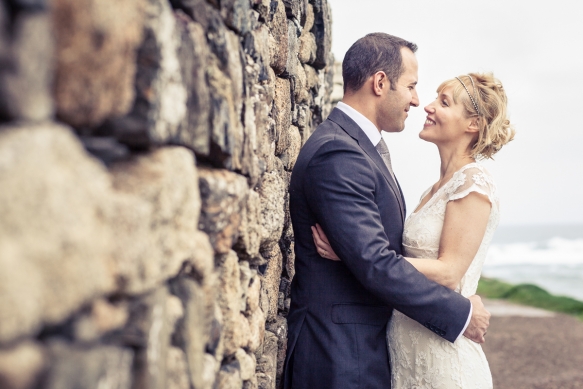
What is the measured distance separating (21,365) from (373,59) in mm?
2460

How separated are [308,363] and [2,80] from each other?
2.02 meters

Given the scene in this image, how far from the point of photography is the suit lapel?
2643mm

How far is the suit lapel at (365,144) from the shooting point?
2.64 m

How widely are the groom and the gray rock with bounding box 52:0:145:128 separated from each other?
1501 mm

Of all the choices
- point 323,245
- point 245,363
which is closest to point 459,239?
point 323,245

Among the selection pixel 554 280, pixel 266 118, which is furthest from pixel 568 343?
pixel 554 280

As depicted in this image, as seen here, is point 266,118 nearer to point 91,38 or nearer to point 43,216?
point 91,38

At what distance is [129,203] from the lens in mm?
943

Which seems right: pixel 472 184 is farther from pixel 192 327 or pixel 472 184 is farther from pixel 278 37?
pixel 192 327

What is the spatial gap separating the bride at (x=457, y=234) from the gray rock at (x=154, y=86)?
1485 millimetres

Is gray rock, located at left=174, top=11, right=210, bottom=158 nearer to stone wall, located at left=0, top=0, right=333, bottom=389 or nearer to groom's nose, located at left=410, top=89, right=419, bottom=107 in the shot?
stone wall, located at left=0, top=0, right=333, bottom=389

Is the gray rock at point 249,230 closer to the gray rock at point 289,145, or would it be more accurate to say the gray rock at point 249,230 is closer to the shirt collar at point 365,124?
the gray rock at point 289,145

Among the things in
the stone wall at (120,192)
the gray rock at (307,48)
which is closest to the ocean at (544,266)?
the gray rock at (307,48)

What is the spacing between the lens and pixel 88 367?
2.74ft
